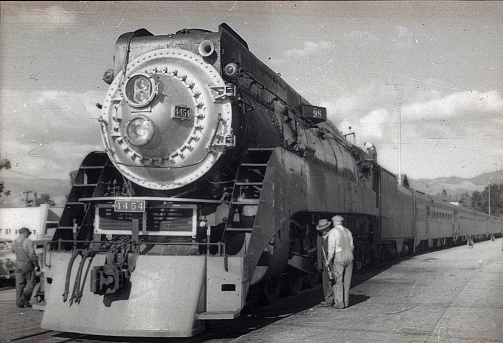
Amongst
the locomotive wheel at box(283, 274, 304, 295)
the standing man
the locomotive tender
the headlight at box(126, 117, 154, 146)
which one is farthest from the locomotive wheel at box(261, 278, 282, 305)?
the headlight at box(126, 117, 154, 146)

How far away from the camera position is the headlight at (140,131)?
6909 millimetres

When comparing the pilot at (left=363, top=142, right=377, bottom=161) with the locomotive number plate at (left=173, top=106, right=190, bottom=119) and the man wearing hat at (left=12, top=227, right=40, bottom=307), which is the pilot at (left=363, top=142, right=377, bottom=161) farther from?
the locomotive number plate at (left=173, top=106, right=190, bottom=119)

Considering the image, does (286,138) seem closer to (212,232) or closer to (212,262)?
(212,232)

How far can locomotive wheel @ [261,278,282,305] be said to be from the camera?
335 inches

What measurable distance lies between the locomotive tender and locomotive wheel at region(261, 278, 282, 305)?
0.11 ft

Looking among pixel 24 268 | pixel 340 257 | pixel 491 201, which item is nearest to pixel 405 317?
pixel 340 257

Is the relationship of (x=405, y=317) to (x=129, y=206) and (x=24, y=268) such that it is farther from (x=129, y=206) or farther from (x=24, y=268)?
(x=24, y=268)

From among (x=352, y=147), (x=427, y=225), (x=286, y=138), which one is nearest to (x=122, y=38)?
(x=286, y=138)

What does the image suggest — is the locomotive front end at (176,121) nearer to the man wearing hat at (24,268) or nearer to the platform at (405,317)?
the platform at (405,317)

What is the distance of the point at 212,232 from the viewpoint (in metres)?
7.02

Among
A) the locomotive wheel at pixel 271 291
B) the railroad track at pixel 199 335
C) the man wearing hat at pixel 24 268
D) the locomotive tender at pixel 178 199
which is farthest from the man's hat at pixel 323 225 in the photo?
the man wearing hat at pixel 24 268

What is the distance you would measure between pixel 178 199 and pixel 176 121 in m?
1.00

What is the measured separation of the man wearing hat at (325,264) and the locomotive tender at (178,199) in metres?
0.48

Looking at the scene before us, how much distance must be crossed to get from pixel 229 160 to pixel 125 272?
2.03 m
